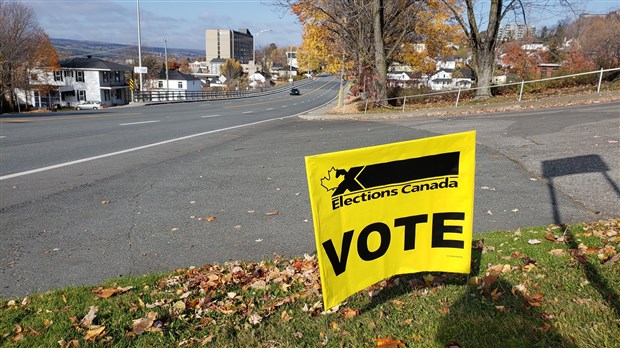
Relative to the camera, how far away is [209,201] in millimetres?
7699

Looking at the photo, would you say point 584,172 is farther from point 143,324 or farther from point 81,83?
point 81,83

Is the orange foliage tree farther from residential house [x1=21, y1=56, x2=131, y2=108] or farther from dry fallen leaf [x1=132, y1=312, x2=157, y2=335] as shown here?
residential house [x1=21, y1=56, x2=131, y2=108]

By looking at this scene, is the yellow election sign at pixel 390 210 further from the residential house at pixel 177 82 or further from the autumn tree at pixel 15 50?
the residential house at pixel 177 82

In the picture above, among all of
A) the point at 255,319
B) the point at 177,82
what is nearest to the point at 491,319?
the point at 255,319

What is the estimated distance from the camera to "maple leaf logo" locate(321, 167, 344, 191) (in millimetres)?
3029

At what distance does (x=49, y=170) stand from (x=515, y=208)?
9043mm

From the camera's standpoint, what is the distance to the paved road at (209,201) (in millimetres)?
5441

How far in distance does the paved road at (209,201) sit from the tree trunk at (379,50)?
42.3 ft

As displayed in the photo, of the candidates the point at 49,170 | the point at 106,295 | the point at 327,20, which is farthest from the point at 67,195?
the point at 327,20

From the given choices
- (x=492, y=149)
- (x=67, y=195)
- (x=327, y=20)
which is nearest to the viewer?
(x=67, y=195)

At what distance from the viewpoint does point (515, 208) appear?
6805 millimetres

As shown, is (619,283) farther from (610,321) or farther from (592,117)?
(592,117)

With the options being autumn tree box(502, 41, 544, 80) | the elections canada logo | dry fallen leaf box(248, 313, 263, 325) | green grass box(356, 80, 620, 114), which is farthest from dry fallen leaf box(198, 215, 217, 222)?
autumn tree box(502, 41, 544, 80)

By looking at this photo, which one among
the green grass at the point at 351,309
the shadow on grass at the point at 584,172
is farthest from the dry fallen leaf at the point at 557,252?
the shadow on grass at the point at 584,172
